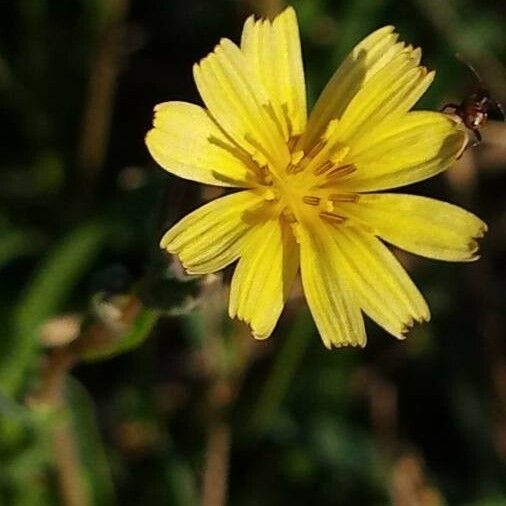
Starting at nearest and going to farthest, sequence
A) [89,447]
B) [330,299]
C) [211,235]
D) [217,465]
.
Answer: [211,235], [330,299], [89,447], [217,465]

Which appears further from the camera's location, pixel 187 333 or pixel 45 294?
pixel 187 333

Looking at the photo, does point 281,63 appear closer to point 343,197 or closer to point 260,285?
point 343,197

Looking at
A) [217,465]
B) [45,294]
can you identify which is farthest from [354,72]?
[217,465]

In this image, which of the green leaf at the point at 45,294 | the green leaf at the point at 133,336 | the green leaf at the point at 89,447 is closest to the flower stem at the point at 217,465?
the green leaf at the point at 89,447

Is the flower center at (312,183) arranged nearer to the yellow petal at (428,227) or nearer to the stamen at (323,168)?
the stamen at (323,168)

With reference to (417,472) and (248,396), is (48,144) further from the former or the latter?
(417,472)

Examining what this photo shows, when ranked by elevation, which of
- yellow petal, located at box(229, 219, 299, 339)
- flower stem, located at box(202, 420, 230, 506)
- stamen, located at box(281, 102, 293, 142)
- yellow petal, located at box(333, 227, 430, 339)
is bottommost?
flower stem, located at box(202, 420, 230, 506)

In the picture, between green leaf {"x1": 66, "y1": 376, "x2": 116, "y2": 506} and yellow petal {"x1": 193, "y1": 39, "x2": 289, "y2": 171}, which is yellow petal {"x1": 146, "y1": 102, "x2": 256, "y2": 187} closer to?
yellow petal {"x1": 193, "y1": 39, "x2": 289, "y2": 171}

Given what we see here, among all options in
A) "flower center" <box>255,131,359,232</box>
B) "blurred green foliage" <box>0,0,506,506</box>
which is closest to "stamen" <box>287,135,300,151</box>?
"flower center" <box>255,131,359,232</box>
